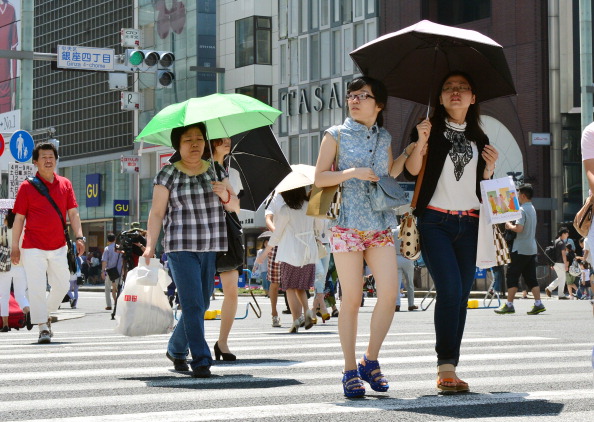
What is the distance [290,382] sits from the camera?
8.40 m

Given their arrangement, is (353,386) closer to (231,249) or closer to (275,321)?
(231,249)

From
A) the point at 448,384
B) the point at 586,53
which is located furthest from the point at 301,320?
the point at 586,53

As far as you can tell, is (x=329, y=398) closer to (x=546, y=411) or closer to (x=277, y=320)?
(x=546, y=411)

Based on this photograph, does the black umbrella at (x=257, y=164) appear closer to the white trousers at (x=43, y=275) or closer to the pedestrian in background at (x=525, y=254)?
the white trousers at (x=43, y=275)

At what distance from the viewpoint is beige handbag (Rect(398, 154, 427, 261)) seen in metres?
7.80

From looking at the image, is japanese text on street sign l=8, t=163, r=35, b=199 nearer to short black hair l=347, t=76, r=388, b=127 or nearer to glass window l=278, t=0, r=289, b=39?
short black hair l=347, t=76, r=388, b=127

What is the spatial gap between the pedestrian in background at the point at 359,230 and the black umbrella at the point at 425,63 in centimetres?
54

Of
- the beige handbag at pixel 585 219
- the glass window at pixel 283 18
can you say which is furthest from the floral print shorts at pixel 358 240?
the glass window at pixel 283 18

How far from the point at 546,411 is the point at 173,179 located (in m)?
3.47

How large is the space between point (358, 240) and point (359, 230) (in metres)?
0.06

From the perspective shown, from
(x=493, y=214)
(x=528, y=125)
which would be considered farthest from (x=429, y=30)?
(x=528, y=125)

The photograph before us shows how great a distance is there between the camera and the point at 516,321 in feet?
56.5

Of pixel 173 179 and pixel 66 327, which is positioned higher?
pixel 173 179

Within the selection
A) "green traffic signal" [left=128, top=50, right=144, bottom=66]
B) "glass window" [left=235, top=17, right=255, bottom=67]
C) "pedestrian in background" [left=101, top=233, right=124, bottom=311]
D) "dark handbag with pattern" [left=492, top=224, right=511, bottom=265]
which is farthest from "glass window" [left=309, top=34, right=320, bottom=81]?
"dark handbag with pattern" [left=492, top=224, right=511, bottom=265]
